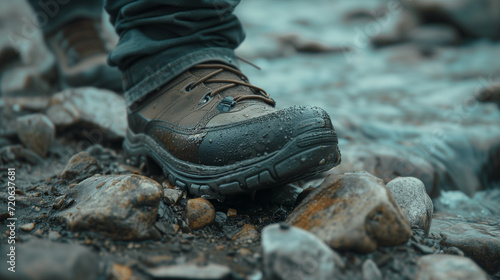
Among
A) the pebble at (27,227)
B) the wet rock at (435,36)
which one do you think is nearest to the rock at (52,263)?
the pebble at (27,227)

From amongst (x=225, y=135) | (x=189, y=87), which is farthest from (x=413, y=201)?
(x=189, y=87)

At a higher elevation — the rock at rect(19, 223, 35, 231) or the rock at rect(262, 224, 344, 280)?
the rock at rect(262, 224, 344, 280)

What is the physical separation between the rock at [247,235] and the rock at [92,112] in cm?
145

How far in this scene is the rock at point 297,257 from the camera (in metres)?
1.13

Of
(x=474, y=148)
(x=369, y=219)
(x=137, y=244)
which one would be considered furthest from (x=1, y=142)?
(x=474, y=148)

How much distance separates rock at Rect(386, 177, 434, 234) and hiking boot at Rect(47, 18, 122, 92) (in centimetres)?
237

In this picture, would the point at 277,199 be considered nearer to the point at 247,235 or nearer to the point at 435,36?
the point at 247,235

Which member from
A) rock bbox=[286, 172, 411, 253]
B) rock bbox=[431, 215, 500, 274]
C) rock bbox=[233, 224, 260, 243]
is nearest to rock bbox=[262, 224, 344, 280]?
rock bbox=[286, 172, 411, 253]

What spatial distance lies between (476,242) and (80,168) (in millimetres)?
1800

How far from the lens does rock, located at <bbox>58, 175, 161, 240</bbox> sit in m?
1.35

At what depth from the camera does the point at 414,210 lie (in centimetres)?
164

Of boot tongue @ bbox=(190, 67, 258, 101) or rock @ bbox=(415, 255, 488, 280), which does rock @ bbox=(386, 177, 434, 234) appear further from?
boot tongue @ bbox=(190, 67, 258, 101)

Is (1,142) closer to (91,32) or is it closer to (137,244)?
(91,32)

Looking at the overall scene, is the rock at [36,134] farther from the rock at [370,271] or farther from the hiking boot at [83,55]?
the rock at [370,271]
